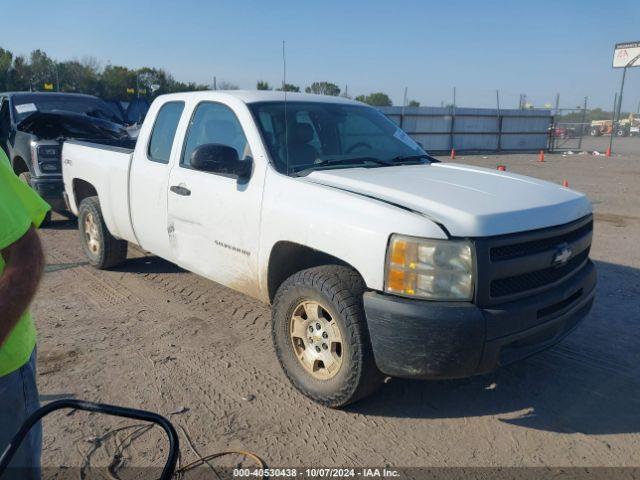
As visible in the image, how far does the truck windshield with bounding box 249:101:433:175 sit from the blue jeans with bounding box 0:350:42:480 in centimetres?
219

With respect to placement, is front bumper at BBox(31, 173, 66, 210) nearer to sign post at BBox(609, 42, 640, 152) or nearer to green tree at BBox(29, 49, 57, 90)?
green tree at BBox(29, 49, 57, 90)

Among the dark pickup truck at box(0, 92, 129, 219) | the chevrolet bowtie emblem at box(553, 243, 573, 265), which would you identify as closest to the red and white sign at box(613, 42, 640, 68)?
the dark pickup truck at box(0, 92, 129, 219)

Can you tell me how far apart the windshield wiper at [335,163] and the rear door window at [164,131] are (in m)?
1.42

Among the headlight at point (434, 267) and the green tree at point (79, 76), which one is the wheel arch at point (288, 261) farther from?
the green tree at point (79, 76)

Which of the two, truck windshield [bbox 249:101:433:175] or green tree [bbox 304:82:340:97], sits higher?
green tree [bbox 304:82:340:97]

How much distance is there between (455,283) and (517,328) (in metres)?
0.44

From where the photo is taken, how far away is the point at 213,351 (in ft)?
13.2

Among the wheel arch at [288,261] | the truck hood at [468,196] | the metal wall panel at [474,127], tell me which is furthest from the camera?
the metal wall panel at [474,127]

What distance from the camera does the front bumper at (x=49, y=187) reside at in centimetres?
749

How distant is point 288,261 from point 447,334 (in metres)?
1.29

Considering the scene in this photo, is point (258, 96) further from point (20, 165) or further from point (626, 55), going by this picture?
point (626, 55)

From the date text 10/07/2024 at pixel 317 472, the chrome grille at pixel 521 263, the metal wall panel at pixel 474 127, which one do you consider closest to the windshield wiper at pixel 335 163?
the chrome grille at pixel 521 263

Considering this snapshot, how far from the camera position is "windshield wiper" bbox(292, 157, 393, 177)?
370cm

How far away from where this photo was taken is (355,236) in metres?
2.97
